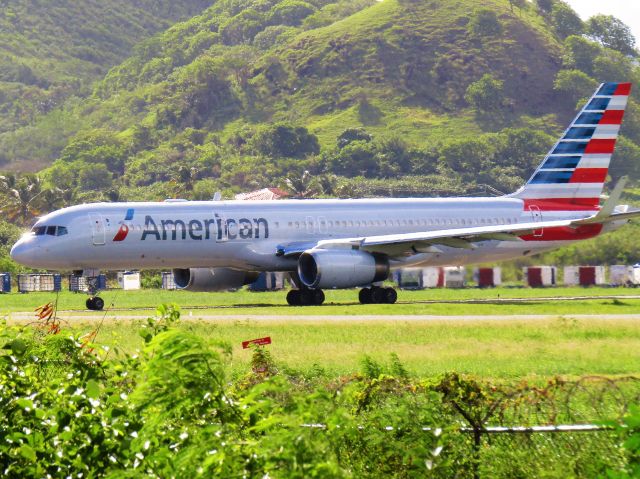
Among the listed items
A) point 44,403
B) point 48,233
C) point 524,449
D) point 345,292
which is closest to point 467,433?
point 524,449

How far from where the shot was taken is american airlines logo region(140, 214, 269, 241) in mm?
41875

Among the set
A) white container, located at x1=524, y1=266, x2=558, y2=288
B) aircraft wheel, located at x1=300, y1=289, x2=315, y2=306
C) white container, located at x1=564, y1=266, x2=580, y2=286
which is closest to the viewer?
aircraft wheel, located at x1=300, y1=289, x2=315, y2=306

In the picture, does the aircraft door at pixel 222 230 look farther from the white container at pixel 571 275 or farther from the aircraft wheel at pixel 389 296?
the white container at pixel 571 275

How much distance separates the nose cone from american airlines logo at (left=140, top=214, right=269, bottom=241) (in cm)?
359

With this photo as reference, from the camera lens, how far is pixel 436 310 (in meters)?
38.9

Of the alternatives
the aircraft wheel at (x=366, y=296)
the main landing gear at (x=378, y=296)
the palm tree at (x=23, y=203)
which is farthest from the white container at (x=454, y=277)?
the palm tree at (x=23, y=203)

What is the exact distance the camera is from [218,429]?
915 cm

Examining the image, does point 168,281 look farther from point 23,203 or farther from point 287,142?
point 287,142

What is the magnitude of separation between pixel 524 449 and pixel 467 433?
517 millimetres

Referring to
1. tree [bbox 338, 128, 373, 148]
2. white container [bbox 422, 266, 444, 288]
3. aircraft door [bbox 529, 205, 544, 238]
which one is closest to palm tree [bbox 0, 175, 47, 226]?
white container [bbox 422, 266, 444, 288]

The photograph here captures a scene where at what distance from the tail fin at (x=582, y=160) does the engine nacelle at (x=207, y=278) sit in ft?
39.7

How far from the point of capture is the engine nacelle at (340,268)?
136 feet

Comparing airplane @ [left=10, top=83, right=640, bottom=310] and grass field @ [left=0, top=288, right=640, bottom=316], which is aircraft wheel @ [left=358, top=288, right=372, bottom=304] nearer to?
airplane @ [left=10, top=83, right=640, bottom=310]

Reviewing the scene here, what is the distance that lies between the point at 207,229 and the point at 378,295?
6.43 m
